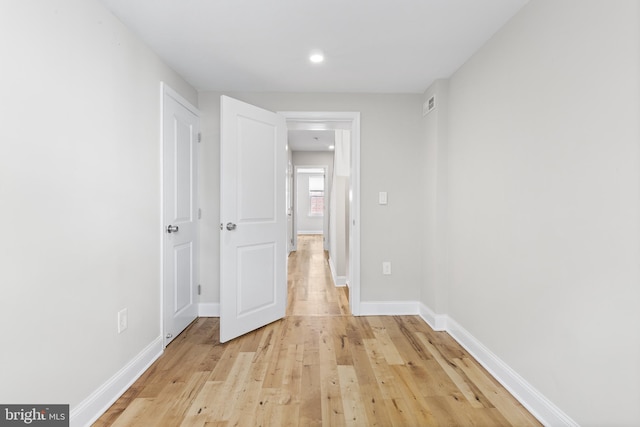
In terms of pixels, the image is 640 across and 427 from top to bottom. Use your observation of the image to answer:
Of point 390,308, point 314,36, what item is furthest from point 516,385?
point 314,36

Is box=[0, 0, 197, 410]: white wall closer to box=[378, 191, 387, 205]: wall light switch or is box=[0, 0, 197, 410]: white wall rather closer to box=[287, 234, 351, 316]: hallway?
box=[287, 234, 351, 316]: hallway

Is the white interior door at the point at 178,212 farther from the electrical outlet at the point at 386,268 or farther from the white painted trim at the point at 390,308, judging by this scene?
the electrical outlet at the point at 386,268

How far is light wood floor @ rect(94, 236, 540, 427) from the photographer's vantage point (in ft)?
5.45

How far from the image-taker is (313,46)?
225 centimetres

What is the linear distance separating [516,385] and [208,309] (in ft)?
8.38

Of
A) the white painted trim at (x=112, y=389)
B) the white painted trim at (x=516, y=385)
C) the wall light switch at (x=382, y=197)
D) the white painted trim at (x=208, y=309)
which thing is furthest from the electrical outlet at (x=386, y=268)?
the white painted trim at (x=112, y=389)

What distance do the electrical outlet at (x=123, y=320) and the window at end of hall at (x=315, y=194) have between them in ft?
31.1

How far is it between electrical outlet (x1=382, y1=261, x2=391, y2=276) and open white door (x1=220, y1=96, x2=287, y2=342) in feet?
3.22

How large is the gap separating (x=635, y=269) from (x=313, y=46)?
209 centimetres

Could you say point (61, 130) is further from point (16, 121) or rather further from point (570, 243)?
point (570, 243)

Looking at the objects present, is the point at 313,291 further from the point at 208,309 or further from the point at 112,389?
the point at 112,389

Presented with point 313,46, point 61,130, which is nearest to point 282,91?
point 313,46

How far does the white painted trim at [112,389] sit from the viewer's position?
1572 mm

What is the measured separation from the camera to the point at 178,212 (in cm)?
269
